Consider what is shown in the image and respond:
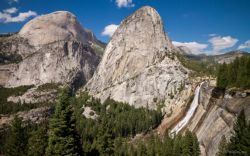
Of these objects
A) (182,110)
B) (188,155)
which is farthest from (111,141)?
(182,110)

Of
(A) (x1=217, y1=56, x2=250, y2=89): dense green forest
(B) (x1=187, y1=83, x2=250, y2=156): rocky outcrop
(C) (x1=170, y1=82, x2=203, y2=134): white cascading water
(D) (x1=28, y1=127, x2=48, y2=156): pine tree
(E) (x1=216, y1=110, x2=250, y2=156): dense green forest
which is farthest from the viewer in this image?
(C) (x1=170, y1=82, x2=203, y2=134): white cascading water

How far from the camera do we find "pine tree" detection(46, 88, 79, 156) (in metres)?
35.7

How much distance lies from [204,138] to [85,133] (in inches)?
A: 3242

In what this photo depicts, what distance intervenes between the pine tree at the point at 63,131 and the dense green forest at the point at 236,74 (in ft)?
214

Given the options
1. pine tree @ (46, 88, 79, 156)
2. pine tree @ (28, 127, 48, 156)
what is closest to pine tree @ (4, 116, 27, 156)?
pine tree @ (28, 127, 48, 156)

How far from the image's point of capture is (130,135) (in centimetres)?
16062

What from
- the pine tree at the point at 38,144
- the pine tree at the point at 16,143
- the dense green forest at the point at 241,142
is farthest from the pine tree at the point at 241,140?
the pine tree at the point at 16,143

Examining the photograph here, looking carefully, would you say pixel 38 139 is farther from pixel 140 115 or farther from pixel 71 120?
pixel 140 115

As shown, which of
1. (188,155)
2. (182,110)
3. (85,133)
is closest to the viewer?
(188,155)

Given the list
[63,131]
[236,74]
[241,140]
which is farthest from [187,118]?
[63,131]

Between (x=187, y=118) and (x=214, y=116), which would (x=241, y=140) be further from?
(x=187, y=118)

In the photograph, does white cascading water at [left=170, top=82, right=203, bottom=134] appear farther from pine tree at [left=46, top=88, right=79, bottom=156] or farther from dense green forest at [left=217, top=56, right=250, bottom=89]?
pine tree at [left=46, top=88, right=79, bottom=156]

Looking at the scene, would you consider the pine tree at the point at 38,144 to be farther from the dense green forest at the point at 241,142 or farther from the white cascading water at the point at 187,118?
the white cascading water at the point at 187,118

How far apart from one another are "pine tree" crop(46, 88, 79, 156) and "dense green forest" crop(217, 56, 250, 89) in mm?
65252
